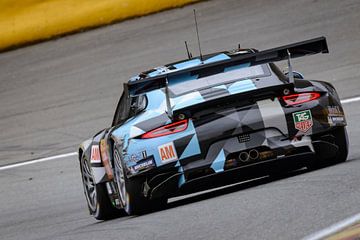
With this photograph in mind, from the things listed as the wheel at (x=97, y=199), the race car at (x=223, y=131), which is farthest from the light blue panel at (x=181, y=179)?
the wheel at (x=97, y=199)

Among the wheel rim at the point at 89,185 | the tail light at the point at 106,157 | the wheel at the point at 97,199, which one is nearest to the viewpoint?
the tail light at the point at 106,157

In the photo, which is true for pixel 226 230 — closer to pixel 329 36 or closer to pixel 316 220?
pixel 316 220

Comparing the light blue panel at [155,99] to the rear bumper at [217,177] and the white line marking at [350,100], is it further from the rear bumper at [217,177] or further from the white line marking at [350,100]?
the white line marking at [350,100]

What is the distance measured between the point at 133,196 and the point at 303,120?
139 centimetres

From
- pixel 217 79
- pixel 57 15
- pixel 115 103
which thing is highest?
pixel 57 15

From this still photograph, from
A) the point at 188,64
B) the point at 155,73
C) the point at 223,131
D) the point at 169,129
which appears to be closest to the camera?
the point at 223,131

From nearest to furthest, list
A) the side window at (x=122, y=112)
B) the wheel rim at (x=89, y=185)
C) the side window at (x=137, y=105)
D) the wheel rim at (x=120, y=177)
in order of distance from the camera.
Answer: the wheel rim at (x=120, y=177)
the side window at (x=137, y=105)
the side window at (x=122, y=112)
the wheel rim at (x=89, y=185)

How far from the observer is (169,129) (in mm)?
8648

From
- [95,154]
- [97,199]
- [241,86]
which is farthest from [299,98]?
[97,199]

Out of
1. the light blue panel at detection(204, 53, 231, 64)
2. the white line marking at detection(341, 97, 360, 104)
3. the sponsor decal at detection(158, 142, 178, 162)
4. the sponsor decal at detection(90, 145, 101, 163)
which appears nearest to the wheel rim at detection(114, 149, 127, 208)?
the sponsor decal at detection(158, 142, 178, 162)

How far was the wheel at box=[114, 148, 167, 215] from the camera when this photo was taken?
8758 mm

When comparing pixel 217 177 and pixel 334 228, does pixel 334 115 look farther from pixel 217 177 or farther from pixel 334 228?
pixel 334 228

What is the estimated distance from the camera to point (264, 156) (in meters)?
8.64

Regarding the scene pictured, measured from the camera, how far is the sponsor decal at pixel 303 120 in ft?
28.4
